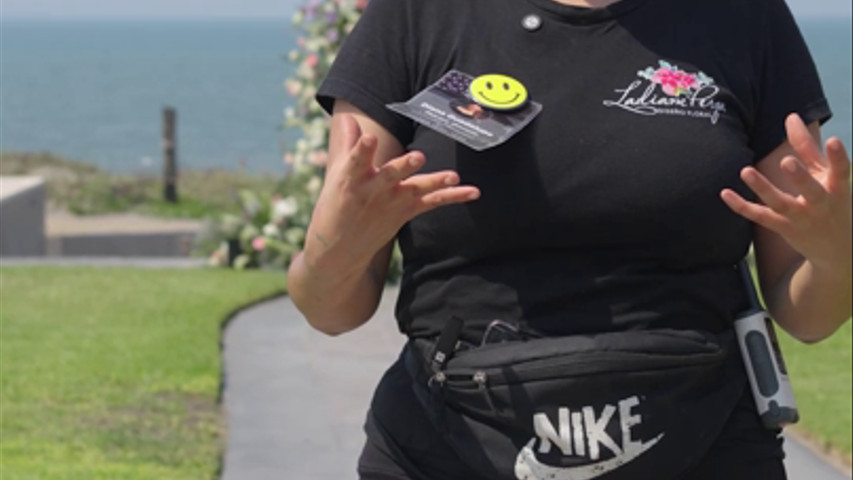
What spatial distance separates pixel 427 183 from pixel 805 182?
463 mm

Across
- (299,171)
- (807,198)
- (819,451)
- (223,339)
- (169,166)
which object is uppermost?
(807,198)

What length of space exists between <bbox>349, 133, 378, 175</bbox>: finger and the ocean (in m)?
1.35

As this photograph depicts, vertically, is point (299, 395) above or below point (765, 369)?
below

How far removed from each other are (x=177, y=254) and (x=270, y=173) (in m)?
3.47

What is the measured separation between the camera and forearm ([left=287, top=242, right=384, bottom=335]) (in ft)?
7.04

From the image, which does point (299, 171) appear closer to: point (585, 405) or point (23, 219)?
point (23, 219)

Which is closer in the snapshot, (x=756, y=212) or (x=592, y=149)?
(x=756, y=212)

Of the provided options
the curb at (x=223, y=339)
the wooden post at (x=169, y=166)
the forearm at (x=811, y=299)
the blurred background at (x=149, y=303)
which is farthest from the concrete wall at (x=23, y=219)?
the wooden post at (x=169, y=166)

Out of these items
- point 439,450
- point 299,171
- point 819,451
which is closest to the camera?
point 439,450

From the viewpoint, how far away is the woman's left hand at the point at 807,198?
1.91m

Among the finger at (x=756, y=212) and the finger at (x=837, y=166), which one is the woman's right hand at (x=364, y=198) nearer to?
the finger at (x=756, y=212)

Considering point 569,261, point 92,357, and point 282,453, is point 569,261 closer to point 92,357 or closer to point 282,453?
point 282,453

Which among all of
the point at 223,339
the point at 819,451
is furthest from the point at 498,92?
the point at 223,339

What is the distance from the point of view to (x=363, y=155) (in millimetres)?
1901
